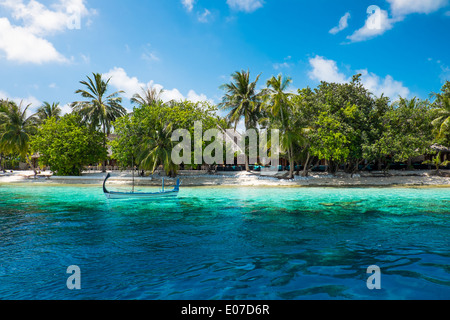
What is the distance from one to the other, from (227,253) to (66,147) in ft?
87.5

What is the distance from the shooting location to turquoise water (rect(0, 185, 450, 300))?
4906 mm

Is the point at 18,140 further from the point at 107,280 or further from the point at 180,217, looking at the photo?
the point at 107,280

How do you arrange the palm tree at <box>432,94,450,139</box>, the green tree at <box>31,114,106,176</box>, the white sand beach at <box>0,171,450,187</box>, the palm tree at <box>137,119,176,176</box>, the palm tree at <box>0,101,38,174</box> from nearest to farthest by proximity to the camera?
1. the white sand beach at <box>0,171,450,187</box>
2. the palm tree at <box>137,119,176,176</box>
3. the palm tree at <box>432,94,450,139</box>
4. the green tree at <box>31,114,106,176</box>
5. the palm tree at <box>0,101,38,174</box>

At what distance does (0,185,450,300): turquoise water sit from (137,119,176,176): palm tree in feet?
39.3

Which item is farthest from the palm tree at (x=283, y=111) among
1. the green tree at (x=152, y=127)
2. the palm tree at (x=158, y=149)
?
the palm tree at (x=158, y=149)

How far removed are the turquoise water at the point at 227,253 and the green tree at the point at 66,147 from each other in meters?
17.3

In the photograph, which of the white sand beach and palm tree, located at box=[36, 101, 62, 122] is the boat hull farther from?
palm tree, located at box=[36, 101, 62, 122]

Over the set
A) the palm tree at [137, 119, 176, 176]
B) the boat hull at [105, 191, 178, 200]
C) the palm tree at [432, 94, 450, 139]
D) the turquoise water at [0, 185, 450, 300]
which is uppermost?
the palm tree at [432, 94, 450, 139]

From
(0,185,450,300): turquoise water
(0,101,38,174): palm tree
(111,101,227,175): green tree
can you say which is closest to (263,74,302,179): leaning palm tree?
(111,101,227,175): green tree

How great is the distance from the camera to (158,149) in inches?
987

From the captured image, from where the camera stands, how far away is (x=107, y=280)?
523 cm

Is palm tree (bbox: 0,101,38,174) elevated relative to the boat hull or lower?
elevated

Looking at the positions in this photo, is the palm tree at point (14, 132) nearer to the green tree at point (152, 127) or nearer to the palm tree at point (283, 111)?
the green tree at point (152, 127)
